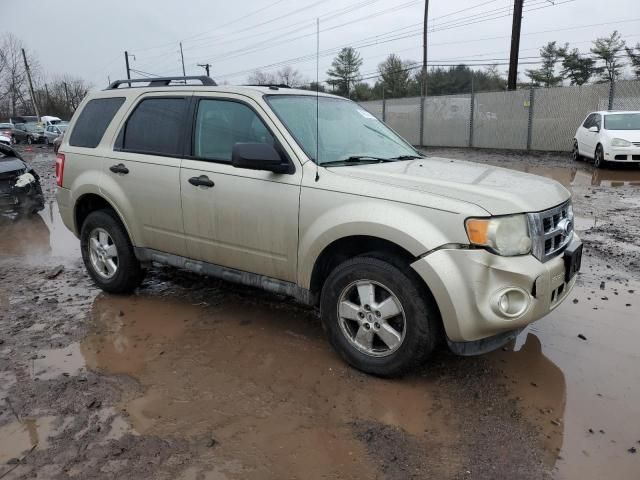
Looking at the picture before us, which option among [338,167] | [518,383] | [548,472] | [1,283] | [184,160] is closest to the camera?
[548,472]

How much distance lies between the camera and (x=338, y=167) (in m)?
3.75

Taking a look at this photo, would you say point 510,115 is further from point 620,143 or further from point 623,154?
point 623,154

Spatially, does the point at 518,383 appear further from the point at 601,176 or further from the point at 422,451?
→ the point at 601,176

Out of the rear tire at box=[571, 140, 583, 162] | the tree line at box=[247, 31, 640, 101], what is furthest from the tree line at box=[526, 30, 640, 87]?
the rear tire at box=[571, 140, 583, 162]

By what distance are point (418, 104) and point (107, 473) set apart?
24.2 m

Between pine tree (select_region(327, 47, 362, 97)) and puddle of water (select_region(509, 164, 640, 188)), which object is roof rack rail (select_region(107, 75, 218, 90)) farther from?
puddle of water (select_region(509, 164, 640, 188))

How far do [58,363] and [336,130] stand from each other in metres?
2.72

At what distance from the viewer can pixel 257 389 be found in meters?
3.49

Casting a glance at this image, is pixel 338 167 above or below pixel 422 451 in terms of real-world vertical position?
above

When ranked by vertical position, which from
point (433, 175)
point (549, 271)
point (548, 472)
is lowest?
point (548, 472)

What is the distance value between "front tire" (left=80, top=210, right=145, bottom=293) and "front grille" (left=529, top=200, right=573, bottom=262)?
355 cm

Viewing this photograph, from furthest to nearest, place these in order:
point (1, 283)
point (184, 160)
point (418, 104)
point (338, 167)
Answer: point (418, 104) < point (1, 283) < point (184, 160) < point (338, 167)

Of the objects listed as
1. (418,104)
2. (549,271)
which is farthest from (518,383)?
(418,104)

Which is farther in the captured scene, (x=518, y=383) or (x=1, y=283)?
(x=1, y=283)
